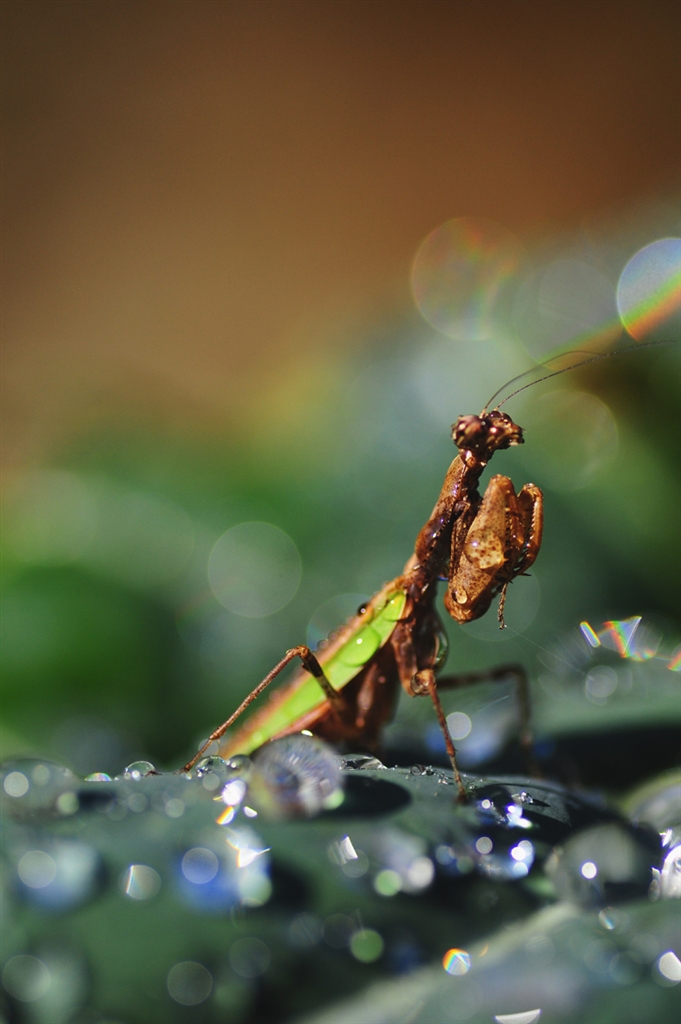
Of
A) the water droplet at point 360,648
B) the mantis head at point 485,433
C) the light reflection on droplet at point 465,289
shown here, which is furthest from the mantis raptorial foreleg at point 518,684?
the light reflection on droplet at point 465,289

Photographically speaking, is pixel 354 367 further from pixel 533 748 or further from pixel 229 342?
pixel 229 342

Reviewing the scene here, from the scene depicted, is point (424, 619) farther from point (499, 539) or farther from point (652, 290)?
point (652, 290)

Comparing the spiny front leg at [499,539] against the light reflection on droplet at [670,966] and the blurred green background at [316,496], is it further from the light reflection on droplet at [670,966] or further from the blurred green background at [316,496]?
the light reflection on droplet at [670,966]

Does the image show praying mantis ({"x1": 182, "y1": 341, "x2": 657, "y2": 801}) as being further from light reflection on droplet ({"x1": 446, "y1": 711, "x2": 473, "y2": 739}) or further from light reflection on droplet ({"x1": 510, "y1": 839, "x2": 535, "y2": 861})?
light reflection on droplet ({"x1": 510, "y1": 839, "x2": 535, "y2": 861})

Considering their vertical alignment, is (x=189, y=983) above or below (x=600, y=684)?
below

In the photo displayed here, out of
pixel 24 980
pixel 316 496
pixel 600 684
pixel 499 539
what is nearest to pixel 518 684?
pixel 600 684

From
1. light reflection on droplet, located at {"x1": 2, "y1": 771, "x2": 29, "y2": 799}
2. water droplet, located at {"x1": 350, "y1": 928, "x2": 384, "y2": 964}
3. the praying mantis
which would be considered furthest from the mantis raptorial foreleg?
light reflection on droplet, located at {"x1": 2, "y1": 771, "x2": 29, "y2": 799}
